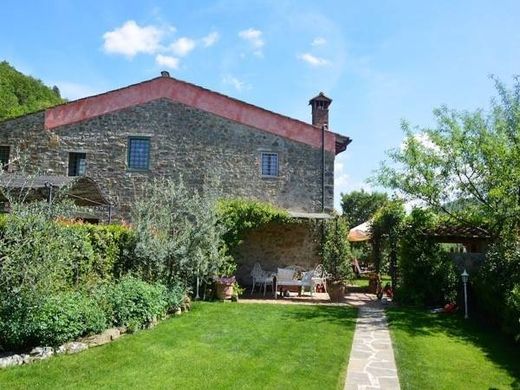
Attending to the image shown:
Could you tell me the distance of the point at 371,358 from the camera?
7.78 m

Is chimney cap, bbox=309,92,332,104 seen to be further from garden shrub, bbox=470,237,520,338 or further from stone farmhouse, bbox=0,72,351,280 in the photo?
garden shrub, bbox=470,237,520,338

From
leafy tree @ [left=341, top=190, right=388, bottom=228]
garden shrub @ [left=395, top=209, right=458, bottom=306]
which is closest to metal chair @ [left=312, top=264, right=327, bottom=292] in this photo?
garden shrub @ [left=395, top=209, right=458, bottom=306]

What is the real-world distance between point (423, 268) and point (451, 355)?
528cm

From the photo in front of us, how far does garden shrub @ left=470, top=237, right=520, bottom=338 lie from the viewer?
8.98 m

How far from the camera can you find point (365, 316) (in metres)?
11.6

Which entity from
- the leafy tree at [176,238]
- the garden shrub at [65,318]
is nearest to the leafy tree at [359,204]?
the leafy tree at [176,238]

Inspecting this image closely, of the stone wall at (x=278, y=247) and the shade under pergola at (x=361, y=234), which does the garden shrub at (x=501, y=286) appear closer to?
the stone wall at (x=278, y=247)

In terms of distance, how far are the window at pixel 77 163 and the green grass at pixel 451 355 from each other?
491 inches

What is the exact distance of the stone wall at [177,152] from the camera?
17328mm

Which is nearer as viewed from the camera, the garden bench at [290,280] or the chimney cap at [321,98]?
the garden bench at [290,280]

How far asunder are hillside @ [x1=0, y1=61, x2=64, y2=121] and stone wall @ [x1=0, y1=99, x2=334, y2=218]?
55.8 feet

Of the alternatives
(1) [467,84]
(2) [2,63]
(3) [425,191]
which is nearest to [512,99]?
(1) [467,84]

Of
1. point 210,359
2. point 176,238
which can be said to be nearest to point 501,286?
point 210,359

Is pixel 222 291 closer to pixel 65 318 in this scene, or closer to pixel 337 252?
pixel 337 252
